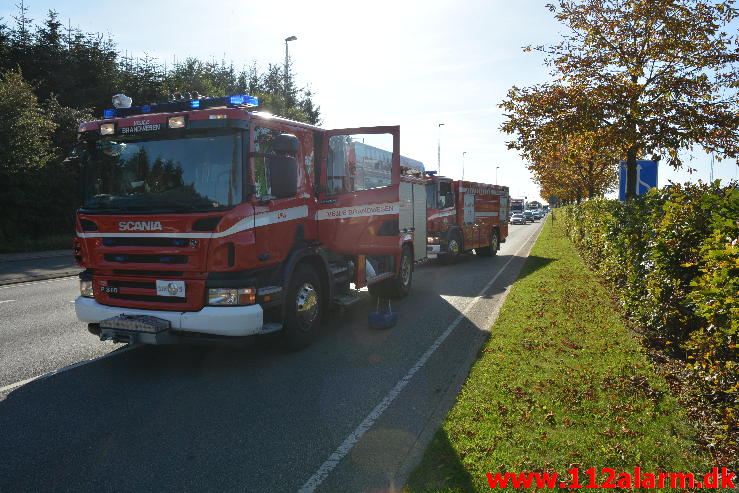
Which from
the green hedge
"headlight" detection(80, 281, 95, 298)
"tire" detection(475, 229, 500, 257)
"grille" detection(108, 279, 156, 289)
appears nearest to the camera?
the green hedge

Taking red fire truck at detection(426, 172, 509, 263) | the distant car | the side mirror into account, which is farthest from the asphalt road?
the distant car

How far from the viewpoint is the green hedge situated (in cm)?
369

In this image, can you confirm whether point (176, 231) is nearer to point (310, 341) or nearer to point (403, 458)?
point (310, 341)

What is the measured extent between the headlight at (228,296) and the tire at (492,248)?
15.2 meters

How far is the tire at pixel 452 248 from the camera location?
16594 mm

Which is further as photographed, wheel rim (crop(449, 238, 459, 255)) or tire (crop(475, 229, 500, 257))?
tire (crop(475, 229, 500, 257))

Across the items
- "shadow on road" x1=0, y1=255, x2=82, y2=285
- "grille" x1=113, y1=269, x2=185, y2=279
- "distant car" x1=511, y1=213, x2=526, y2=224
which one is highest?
"distant car" x1=511, y1=213, x2=526, y2=224

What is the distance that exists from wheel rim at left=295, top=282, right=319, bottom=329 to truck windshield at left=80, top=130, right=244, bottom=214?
1646mm

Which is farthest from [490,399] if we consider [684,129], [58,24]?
[58,24]

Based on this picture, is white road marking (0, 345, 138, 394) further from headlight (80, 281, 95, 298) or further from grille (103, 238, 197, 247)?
grille (103, 238, 197, 247)

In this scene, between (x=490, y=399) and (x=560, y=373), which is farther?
(x=560, y=373)

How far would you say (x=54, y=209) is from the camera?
23516mm

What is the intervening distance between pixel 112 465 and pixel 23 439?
1.04 metres

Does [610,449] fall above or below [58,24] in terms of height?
below
